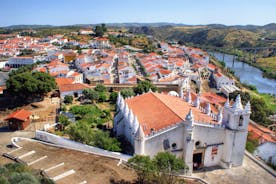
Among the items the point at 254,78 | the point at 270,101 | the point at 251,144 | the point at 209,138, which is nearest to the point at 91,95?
the point at 209,138

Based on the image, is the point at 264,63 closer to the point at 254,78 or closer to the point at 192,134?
the point at 254,78

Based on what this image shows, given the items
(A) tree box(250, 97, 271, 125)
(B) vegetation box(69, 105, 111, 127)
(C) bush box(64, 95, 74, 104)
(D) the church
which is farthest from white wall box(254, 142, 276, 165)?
(C) bush box(64, 95, 74, 104)

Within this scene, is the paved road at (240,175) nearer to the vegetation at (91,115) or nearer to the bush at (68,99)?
the vegetation at (91,115)

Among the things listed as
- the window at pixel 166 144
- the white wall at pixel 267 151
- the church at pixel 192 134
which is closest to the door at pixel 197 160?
the church at pixel 192 134

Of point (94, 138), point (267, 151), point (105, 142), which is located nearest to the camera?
point (105, 142)

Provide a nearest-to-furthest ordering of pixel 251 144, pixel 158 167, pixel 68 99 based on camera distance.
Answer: pixel 158 167, pixel 251 144, pixel 68 99

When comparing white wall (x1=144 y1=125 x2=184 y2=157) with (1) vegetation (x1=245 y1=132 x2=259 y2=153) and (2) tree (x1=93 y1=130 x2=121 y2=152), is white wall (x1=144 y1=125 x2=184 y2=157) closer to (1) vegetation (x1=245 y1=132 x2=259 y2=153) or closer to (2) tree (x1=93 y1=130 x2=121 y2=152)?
(2) tree (x1=93 y1=130 x2=121 y2=152)

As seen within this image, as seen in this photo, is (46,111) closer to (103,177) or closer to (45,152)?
(45,152)
